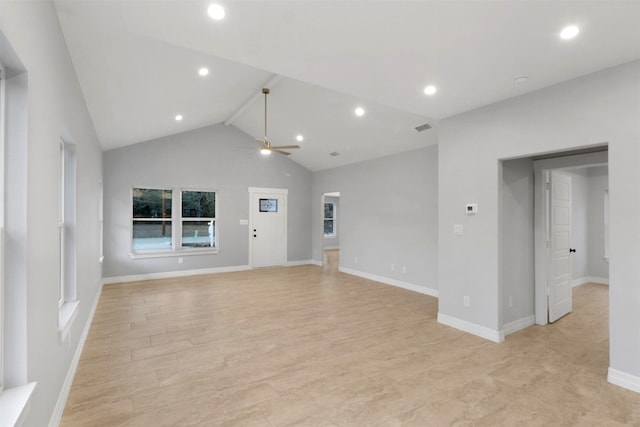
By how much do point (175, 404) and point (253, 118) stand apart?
5.90 metres

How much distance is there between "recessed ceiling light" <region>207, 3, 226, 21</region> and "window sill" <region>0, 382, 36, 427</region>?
227 centimetres

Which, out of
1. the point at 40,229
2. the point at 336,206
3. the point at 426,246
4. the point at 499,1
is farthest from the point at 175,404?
the point at 336,206

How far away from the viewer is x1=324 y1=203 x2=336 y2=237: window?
523 inches

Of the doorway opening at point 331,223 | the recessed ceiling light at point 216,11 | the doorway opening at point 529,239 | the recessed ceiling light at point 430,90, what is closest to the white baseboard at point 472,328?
the doorway opening at point 529,239

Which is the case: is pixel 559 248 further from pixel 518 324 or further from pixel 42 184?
pixel 42 184

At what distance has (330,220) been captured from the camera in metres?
13.4

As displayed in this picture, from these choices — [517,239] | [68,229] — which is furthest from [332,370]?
[517,239]

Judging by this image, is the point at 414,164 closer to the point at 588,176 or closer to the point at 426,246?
the point at 426,246

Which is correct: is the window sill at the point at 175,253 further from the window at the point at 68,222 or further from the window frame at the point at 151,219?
the window at the point at 68,222

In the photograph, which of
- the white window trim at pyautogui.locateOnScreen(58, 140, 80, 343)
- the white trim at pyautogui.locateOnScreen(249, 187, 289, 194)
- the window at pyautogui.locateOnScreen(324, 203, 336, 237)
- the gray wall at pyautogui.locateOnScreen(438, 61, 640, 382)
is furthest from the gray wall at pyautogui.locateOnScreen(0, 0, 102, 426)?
the window at pyautogui.locateOnScreen(324, 203, 336, 237)

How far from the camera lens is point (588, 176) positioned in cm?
646

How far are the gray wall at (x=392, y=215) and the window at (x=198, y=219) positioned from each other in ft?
10.3

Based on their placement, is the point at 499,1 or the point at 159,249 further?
the point at 159,249

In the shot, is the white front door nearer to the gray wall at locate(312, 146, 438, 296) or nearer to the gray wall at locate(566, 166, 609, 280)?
the gray wall at locate(312, 146, 438, 296)
